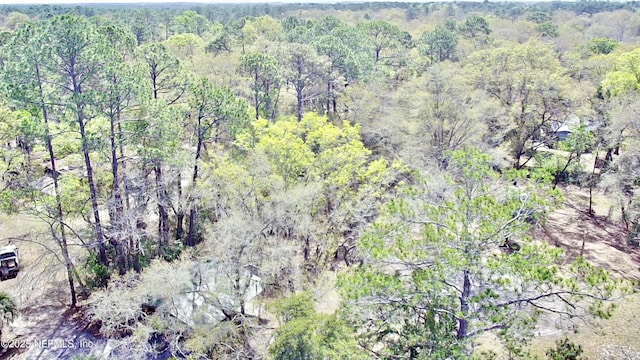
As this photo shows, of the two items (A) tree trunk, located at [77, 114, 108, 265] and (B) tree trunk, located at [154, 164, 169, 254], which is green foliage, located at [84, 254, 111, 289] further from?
(B) tree trunk, located at [154, 164, 169, 254]

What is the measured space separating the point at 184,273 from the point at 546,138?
24.4 metres

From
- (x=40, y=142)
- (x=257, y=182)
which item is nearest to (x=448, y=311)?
(x=257, y=182)

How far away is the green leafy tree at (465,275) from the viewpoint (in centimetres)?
840

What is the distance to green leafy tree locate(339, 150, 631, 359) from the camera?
8398mm

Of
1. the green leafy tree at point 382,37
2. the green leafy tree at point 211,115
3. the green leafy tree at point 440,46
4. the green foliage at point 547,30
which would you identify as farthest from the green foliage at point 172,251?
the green foliage at point 547,30

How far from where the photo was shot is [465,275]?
9102 millimetres

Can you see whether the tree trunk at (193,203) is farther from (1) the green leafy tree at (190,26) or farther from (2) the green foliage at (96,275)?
(1) the green leafy tree at (190,26)

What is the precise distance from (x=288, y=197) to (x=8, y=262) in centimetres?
1080

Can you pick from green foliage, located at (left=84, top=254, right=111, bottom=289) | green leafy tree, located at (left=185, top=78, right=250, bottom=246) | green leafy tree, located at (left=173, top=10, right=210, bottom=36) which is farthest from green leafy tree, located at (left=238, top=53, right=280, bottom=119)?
green leafy tree, located at (left=173, top=10, right=210, bottom=36)

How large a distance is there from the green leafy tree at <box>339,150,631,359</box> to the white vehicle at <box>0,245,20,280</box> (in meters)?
13.9

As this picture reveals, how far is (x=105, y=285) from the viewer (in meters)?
16.1

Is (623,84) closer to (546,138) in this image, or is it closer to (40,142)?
(546,138)

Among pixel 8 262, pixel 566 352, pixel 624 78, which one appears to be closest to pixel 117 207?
pixel 8 262

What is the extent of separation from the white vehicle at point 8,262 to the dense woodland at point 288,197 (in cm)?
256
